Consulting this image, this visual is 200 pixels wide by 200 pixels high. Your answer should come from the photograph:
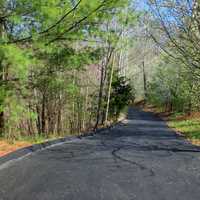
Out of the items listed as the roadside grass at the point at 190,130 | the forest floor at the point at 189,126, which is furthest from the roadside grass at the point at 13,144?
the roadside grass at the point at 190,130

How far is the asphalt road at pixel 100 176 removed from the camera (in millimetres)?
7453

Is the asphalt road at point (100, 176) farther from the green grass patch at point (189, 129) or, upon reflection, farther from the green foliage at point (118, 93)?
the green foliage at point (118, 93)

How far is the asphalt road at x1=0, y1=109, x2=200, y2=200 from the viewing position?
24.5 feet

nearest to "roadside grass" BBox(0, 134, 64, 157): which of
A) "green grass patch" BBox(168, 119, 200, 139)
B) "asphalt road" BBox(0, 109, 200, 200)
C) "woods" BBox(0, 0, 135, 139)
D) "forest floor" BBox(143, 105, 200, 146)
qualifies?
"woods" BBox(0, 0, 135, 139)

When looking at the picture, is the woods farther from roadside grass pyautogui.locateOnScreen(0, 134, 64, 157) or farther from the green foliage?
the green foliage

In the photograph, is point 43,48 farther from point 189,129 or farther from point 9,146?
point 189,129

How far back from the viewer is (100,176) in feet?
30.3

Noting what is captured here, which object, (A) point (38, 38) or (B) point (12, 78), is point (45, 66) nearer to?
(B) point (12, 78)

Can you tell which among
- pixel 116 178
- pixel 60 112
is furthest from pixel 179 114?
pixel 116 178

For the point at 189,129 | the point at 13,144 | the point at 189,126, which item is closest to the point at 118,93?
the point at 189,126

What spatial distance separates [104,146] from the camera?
1580 centimetres

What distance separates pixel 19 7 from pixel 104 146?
5518 mm

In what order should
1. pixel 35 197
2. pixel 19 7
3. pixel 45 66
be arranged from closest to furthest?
pixel 35 197, pixel 19 7, pixel 45 66

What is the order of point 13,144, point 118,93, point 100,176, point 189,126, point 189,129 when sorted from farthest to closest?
point 118,93, point 189,126, point 189,129, point 13,144, point 100,176
